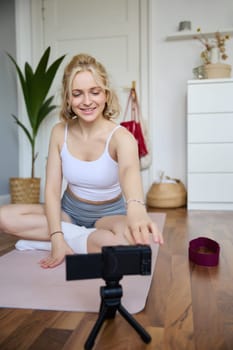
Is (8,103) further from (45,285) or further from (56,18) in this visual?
(45,285)

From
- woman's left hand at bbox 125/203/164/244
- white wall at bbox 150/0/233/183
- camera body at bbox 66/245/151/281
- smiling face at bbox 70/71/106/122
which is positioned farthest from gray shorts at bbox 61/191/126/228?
white wall at bbox 150/0/233/183

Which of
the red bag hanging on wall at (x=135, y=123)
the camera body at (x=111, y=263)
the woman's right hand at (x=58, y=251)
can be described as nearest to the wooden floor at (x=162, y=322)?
the camera body at (x=111, y=263)

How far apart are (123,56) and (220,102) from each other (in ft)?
3.55

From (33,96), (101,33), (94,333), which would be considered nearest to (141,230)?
(94,333)

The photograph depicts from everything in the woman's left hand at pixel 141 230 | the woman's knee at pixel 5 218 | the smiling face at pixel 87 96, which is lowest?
the woman's knee at pixel 5 218

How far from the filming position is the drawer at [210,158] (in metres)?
2.81

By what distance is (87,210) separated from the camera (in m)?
1.41

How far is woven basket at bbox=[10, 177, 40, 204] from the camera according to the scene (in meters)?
2.99

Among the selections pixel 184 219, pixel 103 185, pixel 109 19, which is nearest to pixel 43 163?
pixel 109 19

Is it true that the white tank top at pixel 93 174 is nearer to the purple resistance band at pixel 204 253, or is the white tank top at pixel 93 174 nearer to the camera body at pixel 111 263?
the purple resistance band at pixel 204 253

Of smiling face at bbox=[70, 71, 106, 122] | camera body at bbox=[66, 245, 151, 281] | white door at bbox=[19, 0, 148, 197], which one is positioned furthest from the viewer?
white door at bbox=[19, 0, 148, 197]

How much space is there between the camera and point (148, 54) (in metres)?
3.27

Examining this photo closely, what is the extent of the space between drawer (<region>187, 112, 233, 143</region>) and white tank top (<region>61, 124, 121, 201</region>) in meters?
1.63

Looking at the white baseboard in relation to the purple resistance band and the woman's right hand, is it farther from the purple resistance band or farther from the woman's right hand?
the purple resistance band
